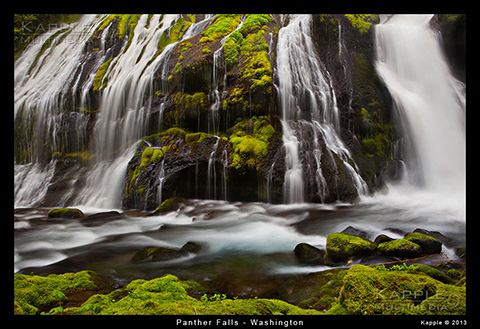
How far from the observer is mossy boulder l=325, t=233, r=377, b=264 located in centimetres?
440

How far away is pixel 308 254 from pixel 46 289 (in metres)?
4.09

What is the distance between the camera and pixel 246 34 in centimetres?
1182

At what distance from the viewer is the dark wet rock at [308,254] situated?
4.67 m

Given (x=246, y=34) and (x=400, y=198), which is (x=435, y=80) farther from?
(x=246, y=34)

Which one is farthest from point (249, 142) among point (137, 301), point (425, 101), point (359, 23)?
point (359, 23)

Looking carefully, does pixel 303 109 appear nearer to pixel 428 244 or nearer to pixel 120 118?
pixel 428 244

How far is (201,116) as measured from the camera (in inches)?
420

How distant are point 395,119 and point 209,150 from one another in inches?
338

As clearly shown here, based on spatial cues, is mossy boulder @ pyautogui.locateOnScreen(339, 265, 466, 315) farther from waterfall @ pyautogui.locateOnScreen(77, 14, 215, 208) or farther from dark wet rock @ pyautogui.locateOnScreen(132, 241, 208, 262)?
waterfall @ pyautogui.locateOnScreen(77, 14, 215, 208)

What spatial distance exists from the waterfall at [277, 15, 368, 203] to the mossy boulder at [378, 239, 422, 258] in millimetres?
4202

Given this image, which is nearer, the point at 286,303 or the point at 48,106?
the point at 286,303

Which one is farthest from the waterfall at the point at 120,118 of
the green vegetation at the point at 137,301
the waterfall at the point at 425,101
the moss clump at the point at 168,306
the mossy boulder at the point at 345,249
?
the waterfall at the point at 425,101

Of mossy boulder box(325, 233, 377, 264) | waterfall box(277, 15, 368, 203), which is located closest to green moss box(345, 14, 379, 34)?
waterfall box(277, 15, 368, 203)

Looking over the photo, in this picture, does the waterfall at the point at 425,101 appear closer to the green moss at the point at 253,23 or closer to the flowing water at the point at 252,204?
the flowing water at the point at 252,204
